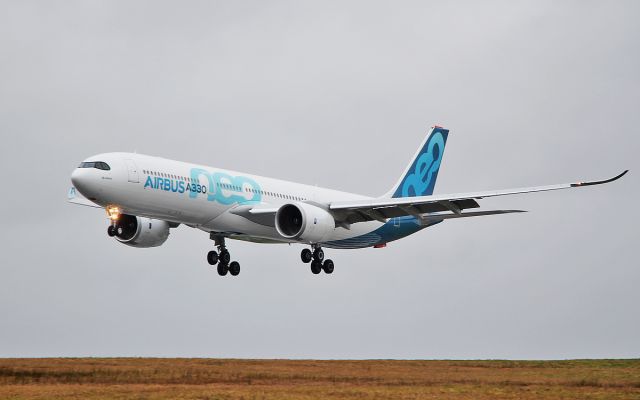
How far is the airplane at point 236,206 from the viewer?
4666cm

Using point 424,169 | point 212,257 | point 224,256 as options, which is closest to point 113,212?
point 212,257

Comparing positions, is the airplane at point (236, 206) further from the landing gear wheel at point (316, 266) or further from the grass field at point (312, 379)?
the grass field at point (312, 379)

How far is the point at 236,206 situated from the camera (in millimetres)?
51750

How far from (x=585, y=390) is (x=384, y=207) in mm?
15547

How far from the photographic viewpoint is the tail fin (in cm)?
6450

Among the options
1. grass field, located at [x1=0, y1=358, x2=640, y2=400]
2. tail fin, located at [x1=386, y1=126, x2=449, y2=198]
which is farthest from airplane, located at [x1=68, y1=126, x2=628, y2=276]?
grass field, located at [x1=0, y1=358, x2=640, y2=400]

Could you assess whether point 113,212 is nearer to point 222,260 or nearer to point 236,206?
point 236,206

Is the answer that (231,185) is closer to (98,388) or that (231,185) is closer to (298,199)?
(298,199)

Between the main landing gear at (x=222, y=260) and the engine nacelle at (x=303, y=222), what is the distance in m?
6.10

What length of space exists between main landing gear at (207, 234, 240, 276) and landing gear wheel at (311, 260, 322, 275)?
14.8 feet

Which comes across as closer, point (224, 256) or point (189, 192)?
point (189, 192)

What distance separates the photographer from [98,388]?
127 feet

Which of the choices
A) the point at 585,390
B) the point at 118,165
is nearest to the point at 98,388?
the point at 118,165

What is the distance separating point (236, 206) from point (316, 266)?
20.0 feet
